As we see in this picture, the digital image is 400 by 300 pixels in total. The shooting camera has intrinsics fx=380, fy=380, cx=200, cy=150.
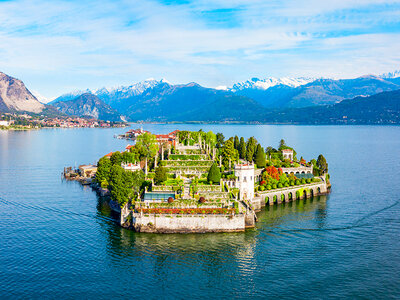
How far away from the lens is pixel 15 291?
35.8 meters

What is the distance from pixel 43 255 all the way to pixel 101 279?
967 cm

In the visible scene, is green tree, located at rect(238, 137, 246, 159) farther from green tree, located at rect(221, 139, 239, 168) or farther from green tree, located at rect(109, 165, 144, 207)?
green tree, located at rect(109, 165, 144, 207)

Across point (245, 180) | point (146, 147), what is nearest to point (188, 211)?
point (245, 180)

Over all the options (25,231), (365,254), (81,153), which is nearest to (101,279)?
(25,231)

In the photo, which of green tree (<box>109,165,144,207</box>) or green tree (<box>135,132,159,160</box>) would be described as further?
green tree (<box>135,132,159,160</box>)

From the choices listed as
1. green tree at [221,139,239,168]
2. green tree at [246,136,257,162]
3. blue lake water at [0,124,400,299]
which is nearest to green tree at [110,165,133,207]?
blue lake water at [0,124,400,299]

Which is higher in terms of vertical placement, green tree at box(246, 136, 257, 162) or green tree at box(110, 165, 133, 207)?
green tree at box(246, 136, 257, 162)

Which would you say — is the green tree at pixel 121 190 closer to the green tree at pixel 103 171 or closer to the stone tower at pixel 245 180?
the stone tower at pixel 245 180

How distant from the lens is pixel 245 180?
6225 cm

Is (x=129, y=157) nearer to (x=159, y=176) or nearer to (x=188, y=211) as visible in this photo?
(x=159, y=176)

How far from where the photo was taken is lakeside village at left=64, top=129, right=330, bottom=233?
165 feet

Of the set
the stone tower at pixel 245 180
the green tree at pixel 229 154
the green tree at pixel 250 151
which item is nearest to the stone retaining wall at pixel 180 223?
the stone tower at pixel 245 180

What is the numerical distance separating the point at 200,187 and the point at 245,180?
962 centimetres

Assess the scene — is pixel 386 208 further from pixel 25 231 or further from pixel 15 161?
pixel 15 161
